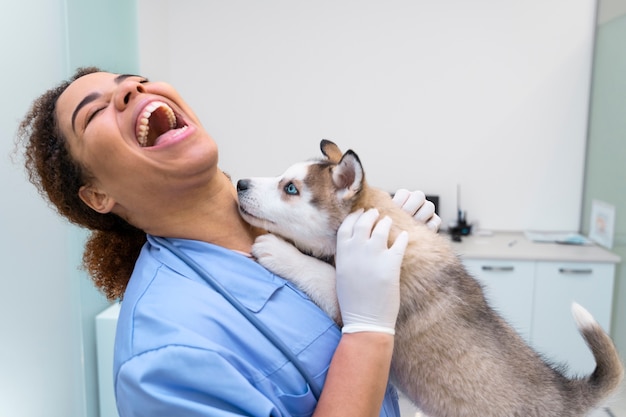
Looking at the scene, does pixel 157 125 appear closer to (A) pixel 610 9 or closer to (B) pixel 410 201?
(B) pixel 410 201

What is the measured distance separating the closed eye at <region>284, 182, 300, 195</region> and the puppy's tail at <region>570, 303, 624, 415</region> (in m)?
0.80

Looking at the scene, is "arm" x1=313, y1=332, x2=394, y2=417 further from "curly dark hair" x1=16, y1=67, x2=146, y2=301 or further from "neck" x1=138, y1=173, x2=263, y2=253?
"curly dark hair" x1=16, y1=67, x2=146, y2=301

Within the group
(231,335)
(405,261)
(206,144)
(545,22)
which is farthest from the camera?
(545,22)

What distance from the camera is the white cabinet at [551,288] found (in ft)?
9.91

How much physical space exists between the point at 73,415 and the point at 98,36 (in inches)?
66.4

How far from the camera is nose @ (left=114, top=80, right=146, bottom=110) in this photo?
102 centimetres

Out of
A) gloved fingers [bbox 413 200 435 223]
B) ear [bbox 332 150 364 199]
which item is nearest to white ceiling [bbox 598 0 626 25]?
gloved fingers [bbox 413 200 435 223]

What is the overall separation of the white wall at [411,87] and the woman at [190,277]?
2486 mm

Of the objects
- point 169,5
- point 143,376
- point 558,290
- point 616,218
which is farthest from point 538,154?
point 143,376

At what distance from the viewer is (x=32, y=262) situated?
1990mm

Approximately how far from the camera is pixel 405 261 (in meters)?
1.18

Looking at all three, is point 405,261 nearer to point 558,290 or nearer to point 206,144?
point 206,144

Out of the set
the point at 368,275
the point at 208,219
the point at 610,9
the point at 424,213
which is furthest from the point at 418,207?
the point at 610,9

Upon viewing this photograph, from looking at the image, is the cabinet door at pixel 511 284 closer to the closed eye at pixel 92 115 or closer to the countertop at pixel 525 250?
the countertop at pixel 525 250
